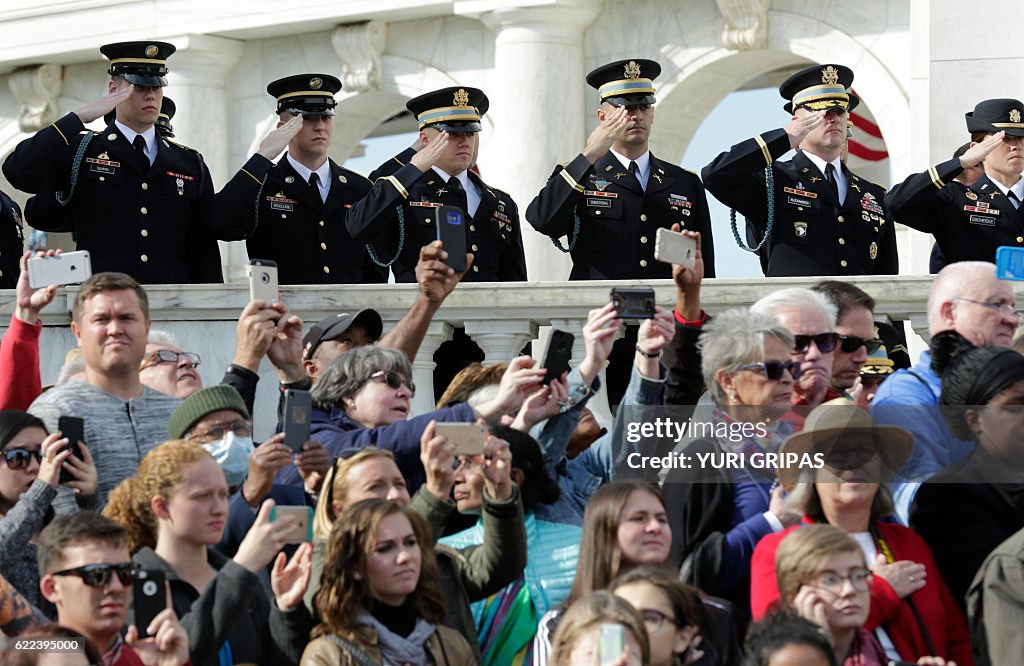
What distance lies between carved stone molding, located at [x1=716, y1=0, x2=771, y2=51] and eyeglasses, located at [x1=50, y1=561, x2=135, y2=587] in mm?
11266

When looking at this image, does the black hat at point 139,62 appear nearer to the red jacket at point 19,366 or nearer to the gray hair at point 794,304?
the red jacket at point 19,366

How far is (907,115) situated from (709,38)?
5.59 feet

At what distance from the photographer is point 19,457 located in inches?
287

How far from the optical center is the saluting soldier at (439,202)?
35.8 feet

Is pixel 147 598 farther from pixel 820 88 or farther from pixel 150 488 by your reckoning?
pixel 820 88

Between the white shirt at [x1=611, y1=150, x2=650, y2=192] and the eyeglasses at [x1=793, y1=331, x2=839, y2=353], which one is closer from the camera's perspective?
the eyeglasses at [x1=793, y1=331, x2=839, y2=353]

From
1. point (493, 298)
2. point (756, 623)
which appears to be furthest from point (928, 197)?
point (756, 623)

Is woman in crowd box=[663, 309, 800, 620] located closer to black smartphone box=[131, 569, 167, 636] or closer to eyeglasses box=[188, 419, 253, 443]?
eyeglasses box=[188, 419, 253, 443]

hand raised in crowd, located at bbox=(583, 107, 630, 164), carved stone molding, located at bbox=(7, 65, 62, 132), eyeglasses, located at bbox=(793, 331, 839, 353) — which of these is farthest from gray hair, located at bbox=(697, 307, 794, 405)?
carved stone molding, located at bbox=(7, 65, 62, 132)

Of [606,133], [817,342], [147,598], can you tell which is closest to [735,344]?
[817,342]

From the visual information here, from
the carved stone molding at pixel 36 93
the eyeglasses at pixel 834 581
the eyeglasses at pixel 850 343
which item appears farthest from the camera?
the carved stone molding at pixel 36 93

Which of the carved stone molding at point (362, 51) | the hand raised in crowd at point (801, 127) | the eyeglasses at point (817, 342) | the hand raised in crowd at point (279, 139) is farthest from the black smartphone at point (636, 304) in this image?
the carved stone molding at point (362, 51)

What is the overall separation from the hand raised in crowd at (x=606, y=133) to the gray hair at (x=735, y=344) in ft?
9.95

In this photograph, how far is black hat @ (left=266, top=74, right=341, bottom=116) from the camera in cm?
1133
